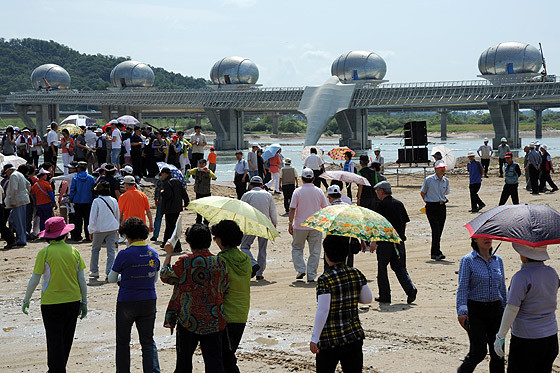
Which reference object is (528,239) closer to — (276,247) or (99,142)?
(276,247)

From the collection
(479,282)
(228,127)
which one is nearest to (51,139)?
(479,282)

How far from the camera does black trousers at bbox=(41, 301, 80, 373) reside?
6602 millimetres

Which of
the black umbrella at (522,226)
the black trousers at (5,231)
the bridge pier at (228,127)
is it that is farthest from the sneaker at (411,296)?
the bridge pier at (228,127)

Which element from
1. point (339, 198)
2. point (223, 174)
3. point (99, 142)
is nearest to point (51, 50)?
point (223, 174)

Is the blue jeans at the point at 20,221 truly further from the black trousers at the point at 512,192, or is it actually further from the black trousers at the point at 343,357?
the black trousers at the point at 512,192

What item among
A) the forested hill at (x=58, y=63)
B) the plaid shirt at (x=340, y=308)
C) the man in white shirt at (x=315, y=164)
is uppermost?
the forested hill at (x=58, y=63)

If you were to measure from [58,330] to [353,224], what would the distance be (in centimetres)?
292

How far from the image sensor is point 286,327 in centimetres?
864

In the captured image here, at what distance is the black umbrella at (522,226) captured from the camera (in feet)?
17.6

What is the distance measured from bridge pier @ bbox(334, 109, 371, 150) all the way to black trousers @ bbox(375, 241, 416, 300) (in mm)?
59588

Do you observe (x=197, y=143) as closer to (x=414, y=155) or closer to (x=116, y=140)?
(x=116, y=140)

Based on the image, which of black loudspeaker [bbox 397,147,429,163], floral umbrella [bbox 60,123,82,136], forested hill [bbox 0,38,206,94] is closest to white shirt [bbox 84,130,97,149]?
floral umbrella [bbox 60,123,82,136]

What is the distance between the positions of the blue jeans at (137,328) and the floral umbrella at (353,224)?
1.90 m

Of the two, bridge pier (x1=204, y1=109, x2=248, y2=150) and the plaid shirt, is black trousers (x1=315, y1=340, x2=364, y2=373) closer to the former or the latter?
the plaid shirt
